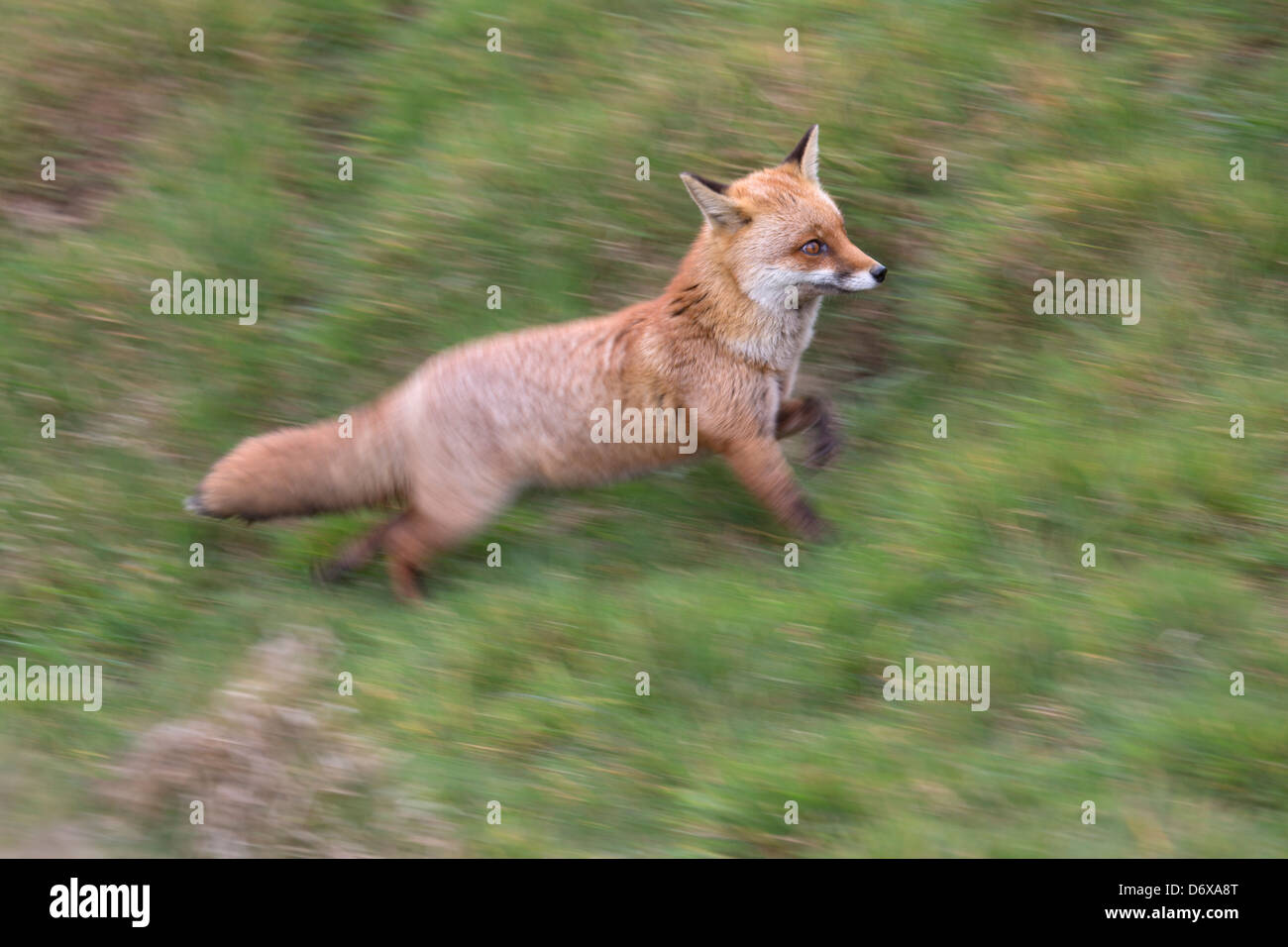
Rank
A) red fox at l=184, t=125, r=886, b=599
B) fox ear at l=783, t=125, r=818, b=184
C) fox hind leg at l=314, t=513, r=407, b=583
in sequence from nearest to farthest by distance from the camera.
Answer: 1. red fox at l=184, t=125, r=886, b=599
2. fox hind leg at l=314, t=513, r=407, b=583
3. fox ear at l=783, t=125, r=818, b=184

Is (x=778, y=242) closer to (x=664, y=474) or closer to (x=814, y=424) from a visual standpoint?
(x=814, y=424)

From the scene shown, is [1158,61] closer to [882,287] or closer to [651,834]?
[882,287]

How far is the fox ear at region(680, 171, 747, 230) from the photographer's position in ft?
21.1

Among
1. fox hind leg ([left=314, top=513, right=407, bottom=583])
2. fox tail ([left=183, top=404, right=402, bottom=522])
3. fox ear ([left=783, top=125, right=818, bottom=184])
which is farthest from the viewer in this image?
fox ear ([left=783, top=125, right=818, bottom=184])

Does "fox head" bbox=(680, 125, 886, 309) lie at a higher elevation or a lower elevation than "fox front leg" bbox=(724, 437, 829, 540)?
higher

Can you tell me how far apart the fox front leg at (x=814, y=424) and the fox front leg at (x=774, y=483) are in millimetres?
357

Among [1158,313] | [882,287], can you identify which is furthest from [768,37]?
[1158,313]

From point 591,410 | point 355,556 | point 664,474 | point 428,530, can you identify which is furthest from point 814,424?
point 355,556

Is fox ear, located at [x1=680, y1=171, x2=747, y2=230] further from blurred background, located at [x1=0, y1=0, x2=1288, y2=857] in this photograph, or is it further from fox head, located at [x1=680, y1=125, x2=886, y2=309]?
blurred background, located at [x1=0, y1=0, x2=1288, y2=857]

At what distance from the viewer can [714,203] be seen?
6.47 metres

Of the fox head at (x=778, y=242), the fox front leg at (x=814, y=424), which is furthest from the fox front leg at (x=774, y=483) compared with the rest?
the fox head at (x=778, y=242)

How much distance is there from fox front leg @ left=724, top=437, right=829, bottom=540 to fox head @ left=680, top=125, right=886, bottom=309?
2.66 feet

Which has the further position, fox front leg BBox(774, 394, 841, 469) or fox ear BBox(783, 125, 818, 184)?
fox ear BBox(783, 125, 818, 184)

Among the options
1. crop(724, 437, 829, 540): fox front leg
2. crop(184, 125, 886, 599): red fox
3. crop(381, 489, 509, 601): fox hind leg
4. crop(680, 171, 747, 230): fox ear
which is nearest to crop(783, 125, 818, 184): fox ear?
crop(184, 125, 886, 599): red fox
